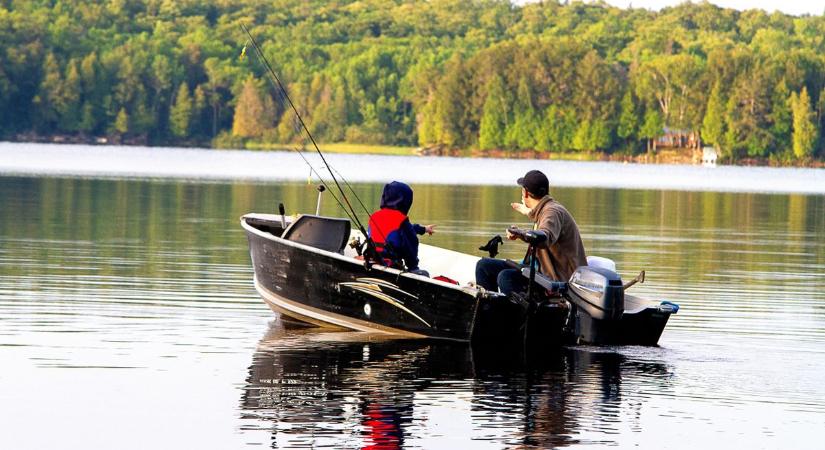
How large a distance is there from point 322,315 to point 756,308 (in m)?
5.60

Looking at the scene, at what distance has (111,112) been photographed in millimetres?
172500

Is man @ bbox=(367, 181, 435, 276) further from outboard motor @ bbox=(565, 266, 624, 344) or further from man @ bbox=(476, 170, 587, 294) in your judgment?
outboard motor @ bbox=(565, 266, 624, 344)

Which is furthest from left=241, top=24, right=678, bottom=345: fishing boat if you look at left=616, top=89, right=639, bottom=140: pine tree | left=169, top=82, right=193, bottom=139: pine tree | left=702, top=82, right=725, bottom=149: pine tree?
left=169, top=82, right=193, bottom=139: pine tree

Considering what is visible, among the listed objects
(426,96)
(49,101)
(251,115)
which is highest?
(426,96)

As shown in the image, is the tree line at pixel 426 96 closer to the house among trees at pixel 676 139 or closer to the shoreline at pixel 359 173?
the house among trees at pixel 676 139

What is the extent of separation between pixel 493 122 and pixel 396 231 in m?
158

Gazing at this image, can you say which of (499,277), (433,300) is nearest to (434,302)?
(433,300)

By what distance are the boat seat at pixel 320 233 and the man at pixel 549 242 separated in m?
2.05

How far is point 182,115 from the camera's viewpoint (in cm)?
17250

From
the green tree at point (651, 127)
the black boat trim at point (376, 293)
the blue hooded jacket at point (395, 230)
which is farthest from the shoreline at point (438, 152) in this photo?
the black boat trim at point (376, 293)

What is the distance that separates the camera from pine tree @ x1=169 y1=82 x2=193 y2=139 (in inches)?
6791

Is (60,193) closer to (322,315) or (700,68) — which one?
(322,315)

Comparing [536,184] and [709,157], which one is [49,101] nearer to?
[709,157]

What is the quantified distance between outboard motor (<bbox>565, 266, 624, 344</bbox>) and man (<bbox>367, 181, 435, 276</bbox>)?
5.29ft
